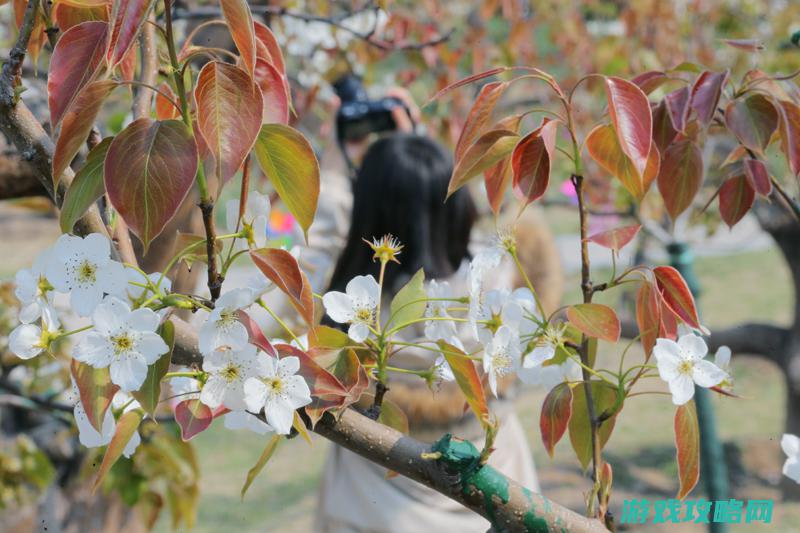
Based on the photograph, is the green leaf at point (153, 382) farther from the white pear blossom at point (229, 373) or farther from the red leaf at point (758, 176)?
the red leaf at point (758, 176)

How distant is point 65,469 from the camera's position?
2.05 m

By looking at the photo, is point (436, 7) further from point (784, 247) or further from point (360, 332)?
point (360, 332)

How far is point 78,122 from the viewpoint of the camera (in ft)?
1.79

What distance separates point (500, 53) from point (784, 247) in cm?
129

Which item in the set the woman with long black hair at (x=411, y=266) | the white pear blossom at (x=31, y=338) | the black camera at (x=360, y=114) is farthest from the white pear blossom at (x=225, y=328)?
the black camera at (x=360, y=114)

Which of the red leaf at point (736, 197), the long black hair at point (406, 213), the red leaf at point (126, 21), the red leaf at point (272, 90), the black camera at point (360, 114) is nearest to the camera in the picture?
the red leaf at point (126, 21)

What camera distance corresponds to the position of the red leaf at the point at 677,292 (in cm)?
65

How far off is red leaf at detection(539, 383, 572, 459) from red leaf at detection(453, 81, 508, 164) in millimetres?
193

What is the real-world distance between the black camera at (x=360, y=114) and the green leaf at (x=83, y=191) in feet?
6.65

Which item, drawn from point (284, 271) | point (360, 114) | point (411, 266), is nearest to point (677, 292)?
point (284, 271)

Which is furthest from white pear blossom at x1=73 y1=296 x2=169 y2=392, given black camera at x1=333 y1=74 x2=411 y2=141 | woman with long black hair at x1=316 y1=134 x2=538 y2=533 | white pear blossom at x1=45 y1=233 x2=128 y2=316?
black camera at x1=333 y1=74 x2=411 y2=141

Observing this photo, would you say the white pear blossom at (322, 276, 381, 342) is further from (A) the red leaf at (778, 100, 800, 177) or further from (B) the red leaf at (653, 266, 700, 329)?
(A) the red leaf at (778, 100, 800, 177)

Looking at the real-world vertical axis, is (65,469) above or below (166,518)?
above

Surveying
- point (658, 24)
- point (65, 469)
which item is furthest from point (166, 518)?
point (658, 24)
